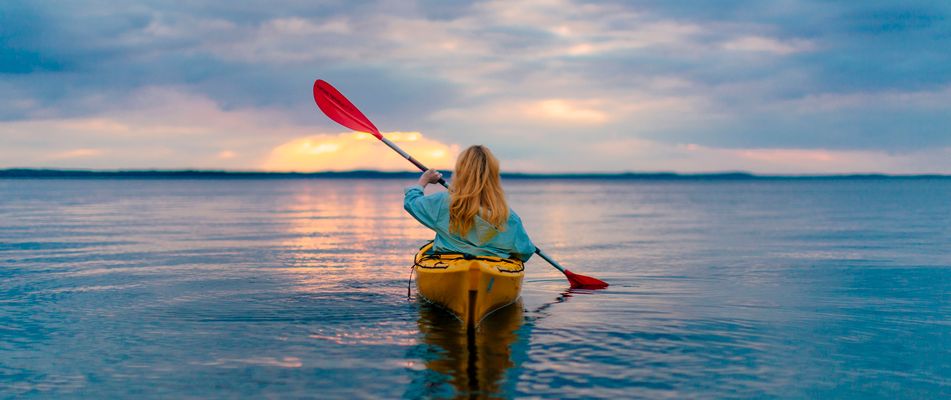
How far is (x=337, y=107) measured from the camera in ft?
45.6

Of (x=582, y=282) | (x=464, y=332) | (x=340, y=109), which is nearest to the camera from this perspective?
(x=464, y=332)

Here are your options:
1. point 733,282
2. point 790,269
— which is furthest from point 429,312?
point 790,269

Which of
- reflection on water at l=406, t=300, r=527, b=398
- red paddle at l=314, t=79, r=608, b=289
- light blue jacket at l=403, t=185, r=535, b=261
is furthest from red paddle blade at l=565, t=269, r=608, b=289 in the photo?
light blue jacket at l=403, t=185, r=535, b=261

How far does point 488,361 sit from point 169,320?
4631 millimetres

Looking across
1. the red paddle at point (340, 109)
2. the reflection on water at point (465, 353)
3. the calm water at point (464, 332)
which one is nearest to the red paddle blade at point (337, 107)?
the red paddle at point (340, 109)

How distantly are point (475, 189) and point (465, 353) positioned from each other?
5.85 feet

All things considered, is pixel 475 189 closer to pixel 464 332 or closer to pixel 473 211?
pixel 473 211

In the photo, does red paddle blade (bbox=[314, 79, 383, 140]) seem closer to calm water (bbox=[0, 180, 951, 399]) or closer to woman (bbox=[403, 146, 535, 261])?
calm water (bbox=[0, 180, 951, 399])

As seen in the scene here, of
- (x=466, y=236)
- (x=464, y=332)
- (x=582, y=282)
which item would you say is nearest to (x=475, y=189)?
(x=466, y=236)

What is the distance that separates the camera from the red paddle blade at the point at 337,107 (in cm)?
1377

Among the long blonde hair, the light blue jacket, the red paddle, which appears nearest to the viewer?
the long blonde hair

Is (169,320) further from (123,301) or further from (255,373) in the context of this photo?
(255,373)

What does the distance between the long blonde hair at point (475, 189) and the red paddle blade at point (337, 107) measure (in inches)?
206

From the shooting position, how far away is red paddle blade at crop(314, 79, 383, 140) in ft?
45.2
